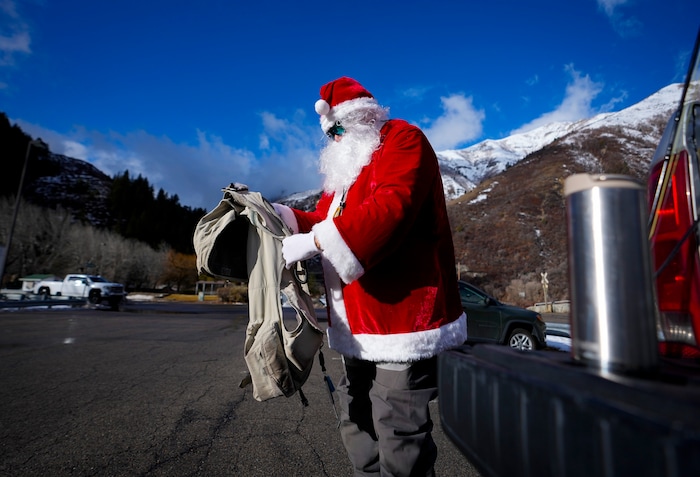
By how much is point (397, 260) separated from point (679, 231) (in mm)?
768

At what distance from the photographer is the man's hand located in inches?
51.2

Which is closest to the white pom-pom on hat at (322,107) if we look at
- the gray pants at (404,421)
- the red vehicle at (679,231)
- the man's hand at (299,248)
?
the man's hand at (299,248)

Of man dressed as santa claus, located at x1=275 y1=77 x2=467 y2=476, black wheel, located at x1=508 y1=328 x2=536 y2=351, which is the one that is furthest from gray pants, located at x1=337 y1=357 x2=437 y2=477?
black wheel, located at x1=508 y1=328 x2=536 y2=351

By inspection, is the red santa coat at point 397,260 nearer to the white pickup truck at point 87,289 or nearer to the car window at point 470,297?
the car window at point 470,297

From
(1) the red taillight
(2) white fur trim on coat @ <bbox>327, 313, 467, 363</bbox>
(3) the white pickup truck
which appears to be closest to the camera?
(1) the red taillight

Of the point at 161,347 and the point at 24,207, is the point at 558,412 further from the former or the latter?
the point at 24,207

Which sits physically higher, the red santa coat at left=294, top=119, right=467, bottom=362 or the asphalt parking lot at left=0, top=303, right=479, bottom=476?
the red santa coat at left=294, top=119, right=467, bottom=362

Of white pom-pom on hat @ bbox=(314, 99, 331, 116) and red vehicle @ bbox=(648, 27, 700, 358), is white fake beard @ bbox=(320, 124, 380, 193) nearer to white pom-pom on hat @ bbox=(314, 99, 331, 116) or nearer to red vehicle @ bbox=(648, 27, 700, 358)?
white pom-pom on hat @ bbox=(314, 99, 331, 116)

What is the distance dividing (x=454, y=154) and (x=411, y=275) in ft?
514

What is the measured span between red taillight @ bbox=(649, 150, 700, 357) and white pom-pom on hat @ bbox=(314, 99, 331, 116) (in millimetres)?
1256

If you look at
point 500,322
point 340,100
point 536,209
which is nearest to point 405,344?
point 340,100

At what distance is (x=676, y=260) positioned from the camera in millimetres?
966

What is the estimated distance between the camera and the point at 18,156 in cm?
5938

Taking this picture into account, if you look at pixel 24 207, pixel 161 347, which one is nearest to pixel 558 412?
pixel 161 347
